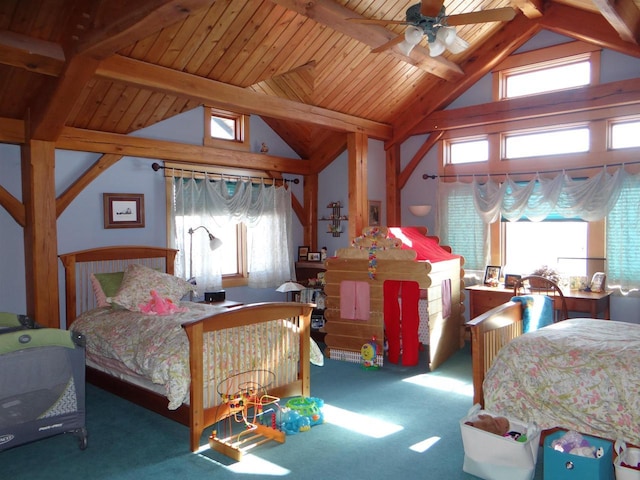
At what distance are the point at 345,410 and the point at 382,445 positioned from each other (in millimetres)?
659

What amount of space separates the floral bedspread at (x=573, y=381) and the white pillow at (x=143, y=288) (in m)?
2.93

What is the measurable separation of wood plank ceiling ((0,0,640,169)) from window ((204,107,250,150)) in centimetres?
42

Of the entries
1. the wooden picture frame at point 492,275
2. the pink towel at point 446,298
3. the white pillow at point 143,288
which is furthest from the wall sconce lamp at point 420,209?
the white pillow at point 143,288

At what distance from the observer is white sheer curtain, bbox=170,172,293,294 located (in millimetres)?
5852

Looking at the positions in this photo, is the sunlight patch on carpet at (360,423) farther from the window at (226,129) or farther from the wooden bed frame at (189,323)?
the window at (226,129)

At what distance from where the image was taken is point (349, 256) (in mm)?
5367

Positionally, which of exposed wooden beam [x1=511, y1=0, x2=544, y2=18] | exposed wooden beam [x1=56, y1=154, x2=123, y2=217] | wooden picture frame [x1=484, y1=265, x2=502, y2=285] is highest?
exposed wooden beam [x1=511, y1=0, x2=544, y2=18]

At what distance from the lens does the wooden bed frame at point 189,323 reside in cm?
337

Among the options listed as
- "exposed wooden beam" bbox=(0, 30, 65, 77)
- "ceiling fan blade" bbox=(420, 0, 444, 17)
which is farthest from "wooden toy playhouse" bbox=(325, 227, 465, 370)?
"exposed wooden beam" bbox=(0, 30, 65, 77)

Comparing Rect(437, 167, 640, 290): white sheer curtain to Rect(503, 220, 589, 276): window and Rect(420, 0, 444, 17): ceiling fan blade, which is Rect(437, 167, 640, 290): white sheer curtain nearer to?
Rect(503, 220, 589, 276): window

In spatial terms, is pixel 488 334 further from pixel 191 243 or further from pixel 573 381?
pixel 191 243

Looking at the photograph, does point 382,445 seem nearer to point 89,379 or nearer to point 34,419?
point 34,419

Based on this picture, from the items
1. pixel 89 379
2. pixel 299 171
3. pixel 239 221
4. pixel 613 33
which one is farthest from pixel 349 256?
pixel 613 33

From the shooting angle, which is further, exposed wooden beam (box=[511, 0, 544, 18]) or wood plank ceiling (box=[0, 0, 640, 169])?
exposed wooden beam (box=[511, 0, 544, 18])
